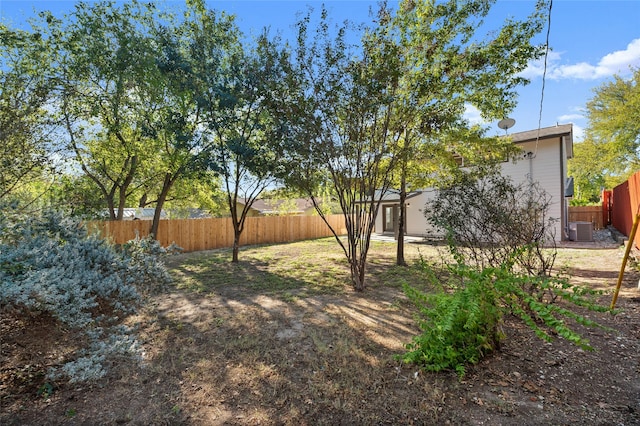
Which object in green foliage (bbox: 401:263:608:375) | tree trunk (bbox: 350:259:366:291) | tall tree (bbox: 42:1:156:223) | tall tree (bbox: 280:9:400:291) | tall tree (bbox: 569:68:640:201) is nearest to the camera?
green foliage (bbox: 401:263:608:375)

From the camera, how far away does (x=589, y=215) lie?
1622cm

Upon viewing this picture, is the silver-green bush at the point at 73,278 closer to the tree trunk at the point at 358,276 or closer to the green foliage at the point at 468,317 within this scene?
the green foliage at the point at 468,317

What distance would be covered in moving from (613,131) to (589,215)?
448 cm

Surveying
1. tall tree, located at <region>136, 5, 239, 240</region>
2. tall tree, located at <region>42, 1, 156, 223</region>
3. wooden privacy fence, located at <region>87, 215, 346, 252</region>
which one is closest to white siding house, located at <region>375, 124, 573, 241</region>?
wooden privacy fence, located at <region>87, 215, 346, 252</region>

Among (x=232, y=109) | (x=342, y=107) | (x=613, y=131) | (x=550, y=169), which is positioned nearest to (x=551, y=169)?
(x=550, y=169)

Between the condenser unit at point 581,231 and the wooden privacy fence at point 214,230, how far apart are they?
11688mm

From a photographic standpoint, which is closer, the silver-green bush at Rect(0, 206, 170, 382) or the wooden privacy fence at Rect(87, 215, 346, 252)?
the silver-green bush at Rect(0, 206, 170, 382)

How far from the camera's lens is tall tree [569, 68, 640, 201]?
1398cm

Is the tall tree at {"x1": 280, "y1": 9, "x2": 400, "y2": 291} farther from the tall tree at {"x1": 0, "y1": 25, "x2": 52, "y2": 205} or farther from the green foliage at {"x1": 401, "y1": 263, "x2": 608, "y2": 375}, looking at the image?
the tall tree at {"x1": 0, "y1": 25, "x2": 52, "y2": 205}

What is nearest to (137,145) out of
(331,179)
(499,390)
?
(331,179)

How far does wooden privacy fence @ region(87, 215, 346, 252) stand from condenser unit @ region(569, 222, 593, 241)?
11.7 metres

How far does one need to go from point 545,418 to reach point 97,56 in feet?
33.9

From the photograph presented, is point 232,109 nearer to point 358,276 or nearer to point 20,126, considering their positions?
point 20,126

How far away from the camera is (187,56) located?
753cm
